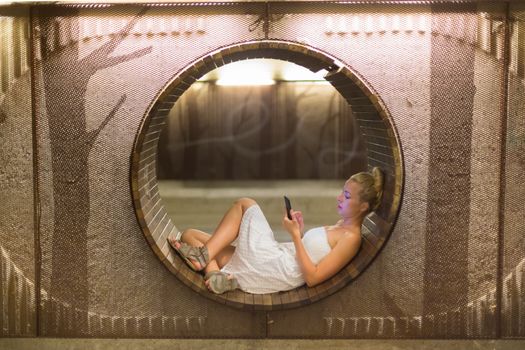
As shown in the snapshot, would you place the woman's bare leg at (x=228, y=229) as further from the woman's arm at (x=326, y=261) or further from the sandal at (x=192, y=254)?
the woman's arm at (x=326, y=261)

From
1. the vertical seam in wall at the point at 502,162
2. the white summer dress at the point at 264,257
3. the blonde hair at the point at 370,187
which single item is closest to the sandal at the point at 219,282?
the white summer dress at the point at 264,257

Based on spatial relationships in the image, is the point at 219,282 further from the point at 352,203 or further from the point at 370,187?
the point at 370,187

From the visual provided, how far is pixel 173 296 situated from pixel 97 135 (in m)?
1.34

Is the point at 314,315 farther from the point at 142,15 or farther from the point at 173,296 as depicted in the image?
the point at 142,15

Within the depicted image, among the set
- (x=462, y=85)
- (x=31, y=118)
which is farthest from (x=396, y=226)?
(x=31, y=118)

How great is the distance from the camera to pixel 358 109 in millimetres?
5062

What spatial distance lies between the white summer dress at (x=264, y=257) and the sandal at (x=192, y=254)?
Result: 0.71 feet

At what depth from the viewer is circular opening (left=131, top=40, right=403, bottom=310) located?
171 inches

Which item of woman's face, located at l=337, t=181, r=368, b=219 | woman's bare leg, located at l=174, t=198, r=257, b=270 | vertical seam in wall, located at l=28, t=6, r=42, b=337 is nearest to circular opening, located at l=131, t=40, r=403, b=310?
woman's face, located at l=337, t=181, r=368, b=219

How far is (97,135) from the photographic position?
15.0 feet

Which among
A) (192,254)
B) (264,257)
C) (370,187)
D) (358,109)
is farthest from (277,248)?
(358,109)

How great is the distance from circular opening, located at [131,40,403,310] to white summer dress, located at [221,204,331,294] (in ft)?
0.28

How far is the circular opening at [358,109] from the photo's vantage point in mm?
4355

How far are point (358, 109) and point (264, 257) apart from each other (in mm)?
1430
